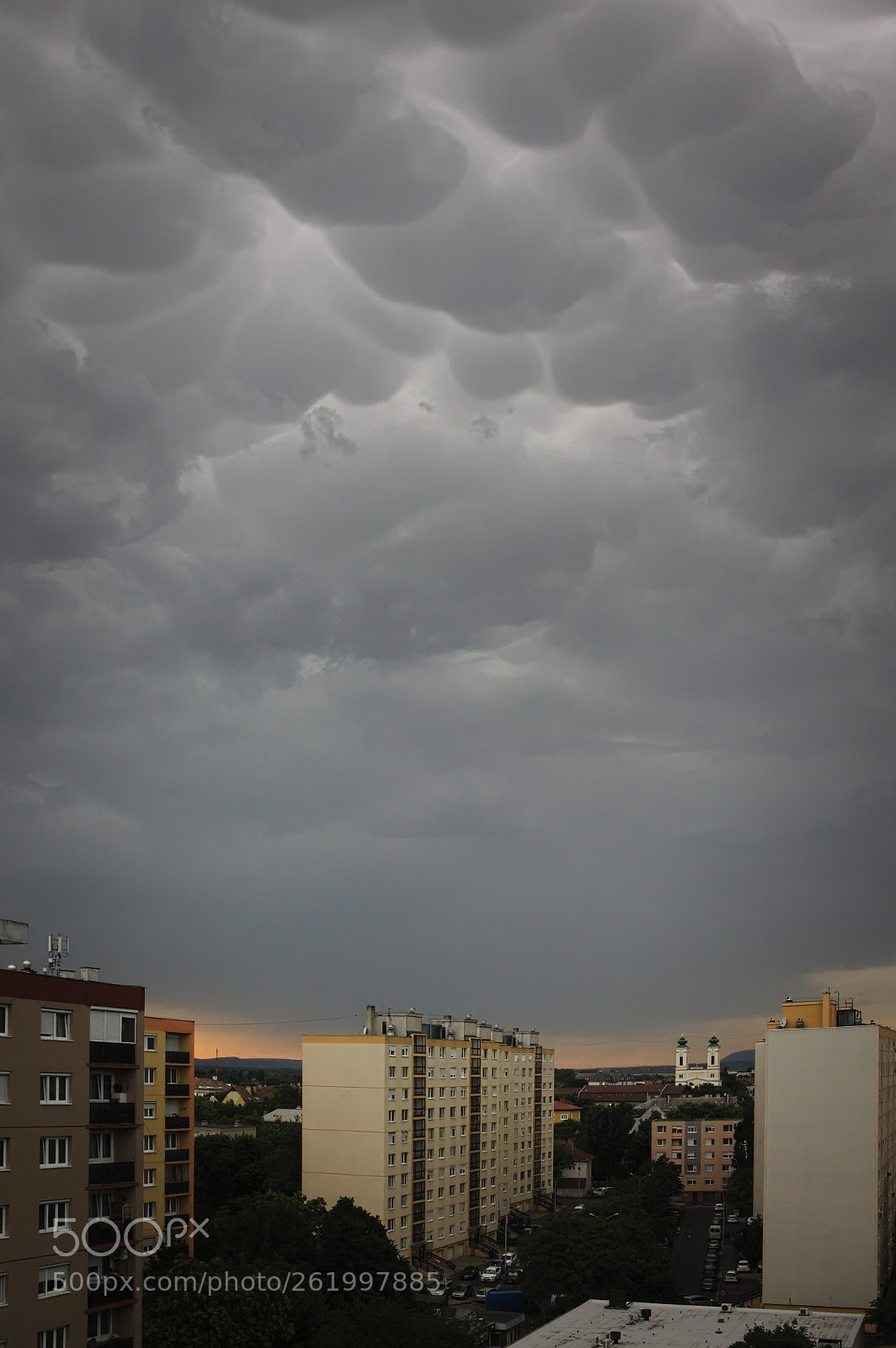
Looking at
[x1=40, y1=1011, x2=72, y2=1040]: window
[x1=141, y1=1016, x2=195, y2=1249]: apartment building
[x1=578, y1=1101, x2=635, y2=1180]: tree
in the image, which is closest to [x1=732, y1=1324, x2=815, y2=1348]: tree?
[x1=40, y1=1011, x2=72, y2=1040]: window

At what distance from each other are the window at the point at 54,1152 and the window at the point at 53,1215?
2.91ft

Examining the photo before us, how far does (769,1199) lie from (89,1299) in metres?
46.5

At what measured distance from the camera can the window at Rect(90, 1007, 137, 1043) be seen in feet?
113

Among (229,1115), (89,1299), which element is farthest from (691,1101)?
(89,1299)

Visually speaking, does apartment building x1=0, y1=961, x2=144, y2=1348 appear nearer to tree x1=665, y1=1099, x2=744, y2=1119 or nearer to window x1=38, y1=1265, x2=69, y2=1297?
window x1=38, y1=1265, x2=69, y2=1297

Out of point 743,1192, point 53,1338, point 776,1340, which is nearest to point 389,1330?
point 776,1340

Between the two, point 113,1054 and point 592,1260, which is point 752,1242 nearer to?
point 592,1260

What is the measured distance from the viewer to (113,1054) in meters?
35.1

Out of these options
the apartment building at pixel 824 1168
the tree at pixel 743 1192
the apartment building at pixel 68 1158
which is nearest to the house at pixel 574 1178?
the tree at pixel 743 1192

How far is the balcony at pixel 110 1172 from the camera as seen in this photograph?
3381cm

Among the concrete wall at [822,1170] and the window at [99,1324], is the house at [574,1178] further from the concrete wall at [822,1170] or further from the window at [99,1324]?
A: the window at [99,1324]

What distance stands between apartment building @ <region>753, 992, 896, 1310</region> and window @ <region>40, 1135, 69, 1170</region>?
47775mm

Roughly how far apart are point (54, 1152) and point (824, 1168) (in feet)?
163

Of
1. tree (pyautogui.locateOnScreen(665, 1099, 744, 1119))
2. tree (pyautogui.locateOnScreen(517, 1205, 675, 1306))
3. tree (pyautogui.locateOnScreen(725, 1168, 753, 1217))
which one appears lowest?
tree (pyautogui.locateOnScreen(665, 1099, 744, 1119))
